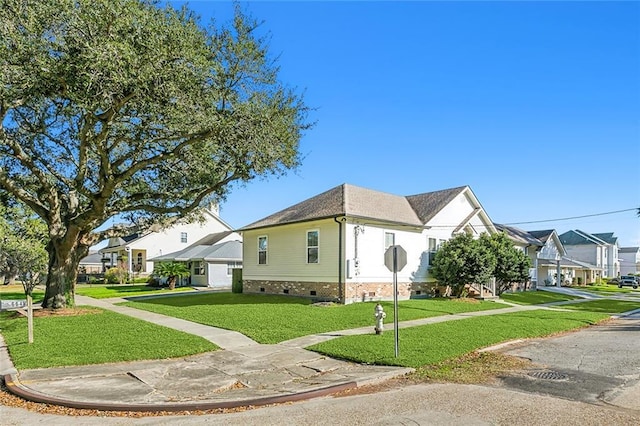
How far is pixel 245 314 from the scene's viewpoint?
52.0ft

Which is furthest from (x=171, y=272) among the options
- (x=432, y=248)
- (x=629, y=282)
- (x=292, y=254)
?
(x=629, y=282)

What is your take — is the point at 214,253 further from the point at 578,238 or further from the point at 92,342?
the point at 578,238

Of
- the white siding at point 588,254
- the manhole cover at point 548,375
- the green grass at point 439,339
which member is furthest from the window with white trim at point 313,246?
the white siding at point 588,254

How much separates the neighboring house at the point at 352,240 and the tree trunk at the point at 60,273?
9428 mm

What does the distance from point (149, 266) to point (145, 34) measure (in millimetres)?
37561

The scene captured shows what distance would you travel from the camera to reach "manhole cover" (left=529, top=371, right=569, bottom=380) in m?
8.26

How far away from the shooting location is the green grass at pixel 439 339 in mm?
9484

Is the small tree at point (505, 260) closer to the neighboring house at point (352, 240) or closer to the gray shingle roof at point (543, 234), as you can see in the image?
the neighboring house at point (352, 240)

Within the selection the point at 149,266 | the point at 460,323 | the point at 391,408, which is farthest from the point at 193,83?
the point at 149,266

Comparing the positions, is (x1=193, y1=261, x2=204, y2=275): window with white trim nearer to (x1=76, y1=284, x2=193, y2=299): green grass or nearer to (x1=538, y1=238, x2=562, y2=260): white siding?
(x1=76, y1=284, x2=193, y2=299): green grass

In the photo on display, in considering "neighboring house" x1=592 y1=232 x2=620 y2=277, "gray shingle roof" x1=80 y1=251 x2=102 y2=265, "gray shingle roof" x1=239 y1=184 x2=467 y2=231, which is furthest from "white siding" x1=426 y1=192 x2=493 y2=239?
"neighboring house" x1=592 y1=232 x2=620 y2=277

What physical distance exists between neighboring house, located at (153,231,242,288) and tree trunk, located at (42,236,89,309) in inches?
682

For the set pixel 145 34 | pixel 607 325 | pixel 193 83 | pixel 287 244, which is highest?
pixel 145 34

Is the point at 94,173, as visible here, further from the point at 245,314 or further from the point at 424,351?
the point at 424,351
